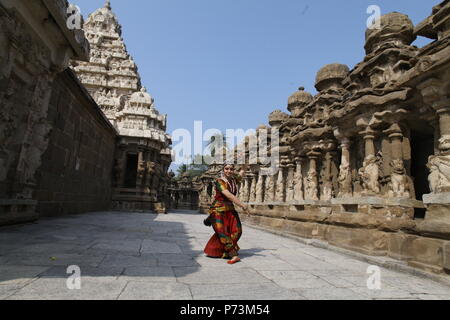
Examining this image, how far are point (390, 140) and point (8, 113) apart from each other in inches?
278

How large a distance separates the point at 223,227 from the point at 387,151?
3.68m

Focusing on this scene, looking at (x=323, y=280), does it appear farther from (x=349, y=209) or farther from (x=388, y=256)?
(x=349, y=209)

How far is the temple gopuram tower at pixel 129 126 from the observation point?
17203 mm

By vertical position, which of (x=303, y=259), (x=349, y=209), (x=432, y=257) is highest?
(x=349, y=209)

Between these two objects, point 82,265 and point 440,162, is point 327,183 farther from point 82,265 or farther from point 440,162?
point 82,265

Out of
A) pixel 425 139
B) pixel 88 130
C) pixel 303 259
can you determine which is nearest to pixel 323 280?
pixel 303 259

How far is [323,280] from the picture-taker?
300cm

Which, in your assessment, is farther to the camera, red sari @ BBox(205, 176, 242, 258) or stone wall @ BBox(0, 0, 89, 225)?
stone wall @ BBox(0, 0, 89, 225)

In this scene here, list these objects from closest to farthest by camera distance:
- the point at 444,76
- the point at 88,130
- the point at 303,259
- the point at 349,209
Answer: the point at 444,76, the point at 303,259, the point at 349,209, the point at 88,130

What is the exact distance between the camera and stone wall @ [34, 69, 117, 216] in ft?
25.1

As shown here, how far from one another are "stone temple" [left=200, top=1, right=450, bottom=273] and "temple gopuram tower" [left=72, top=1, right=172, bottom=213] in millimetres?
11128

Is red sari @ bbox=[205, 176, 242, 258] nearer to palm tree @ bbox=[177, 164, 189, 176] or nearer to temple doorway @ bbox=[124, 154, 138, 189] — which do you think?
temple doorway @ bbox=[124, 154, 138, 189]
